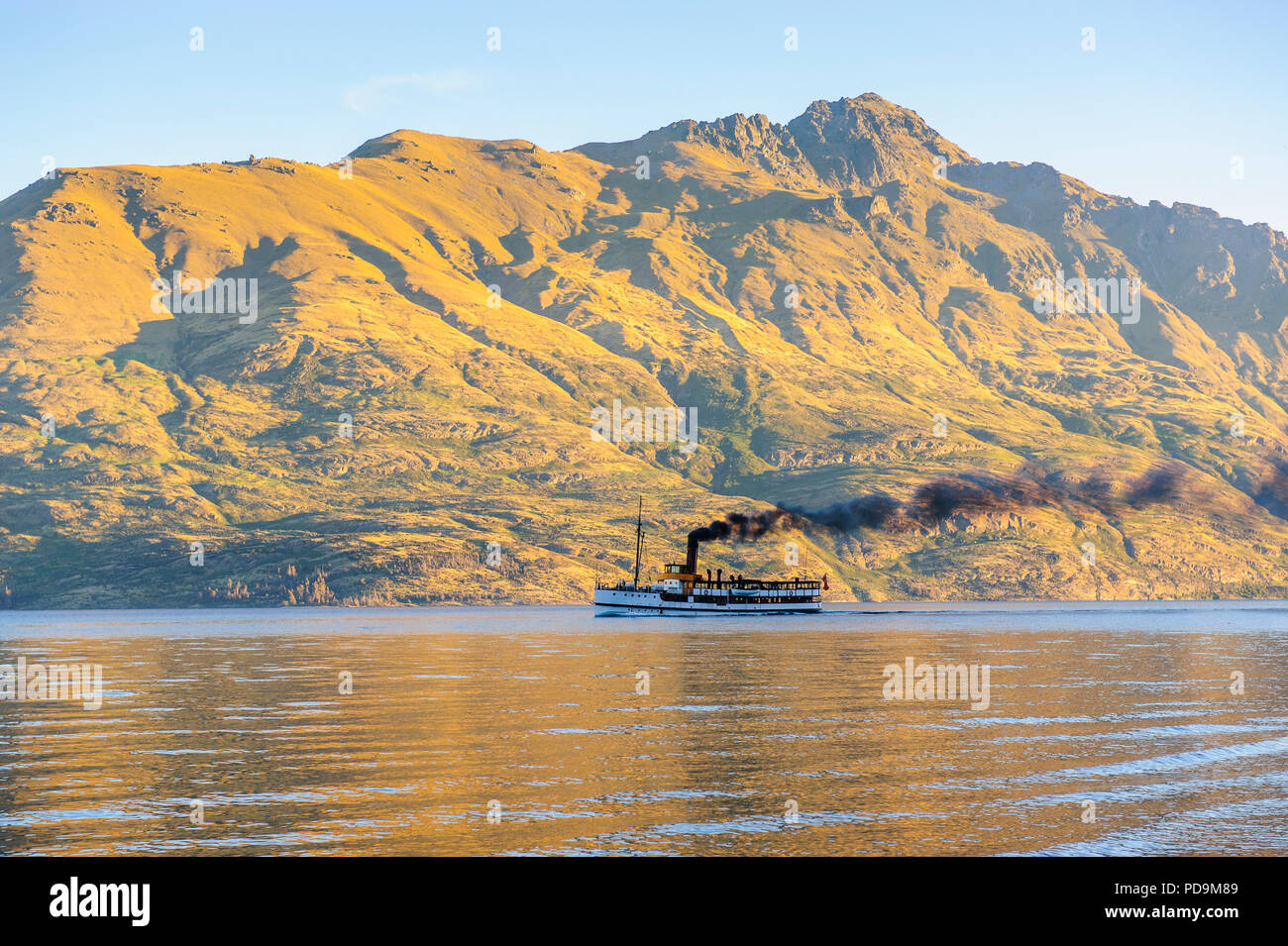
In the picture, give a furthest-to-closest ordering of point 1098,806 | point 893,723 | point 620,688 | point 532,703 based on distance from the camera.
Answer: point 620,688 → point 532,703 → point 893,723 → point 1098,806

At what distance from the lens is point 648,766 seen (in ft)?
205

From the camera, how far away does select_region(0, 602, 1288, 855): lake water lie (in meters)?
46.4

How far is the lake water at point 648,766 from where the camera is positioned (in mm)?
46438
